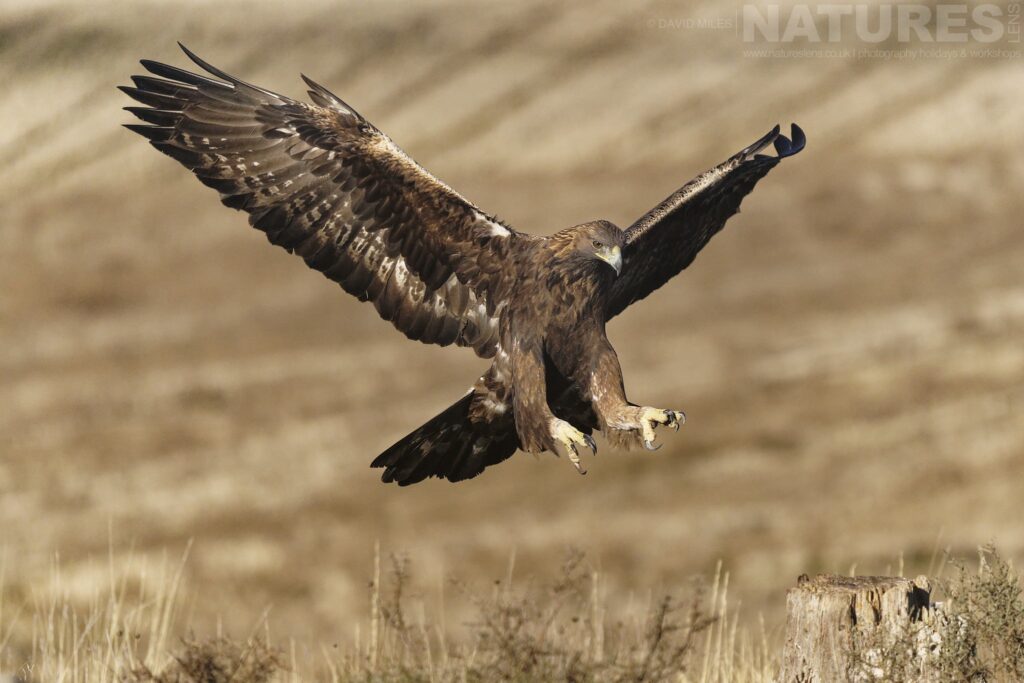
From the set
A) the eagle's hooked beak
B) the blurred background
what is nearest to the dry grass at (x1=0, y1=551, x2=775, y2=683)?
the eagle's hooked beak

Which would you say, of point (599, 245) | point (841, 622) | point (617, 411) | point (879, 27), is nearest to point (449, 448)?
point (617, 411)

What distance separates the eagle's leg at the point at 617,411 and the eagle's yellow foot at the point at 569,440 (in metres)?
0.22

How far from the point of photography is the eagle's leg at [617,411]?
608 cm

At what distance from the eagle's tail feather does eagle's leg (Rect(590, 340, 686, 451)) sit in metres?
0.62

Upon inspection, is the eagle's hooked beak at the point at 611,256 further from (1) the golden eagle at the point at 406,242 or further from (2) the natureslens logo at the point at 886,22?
(2) the natureslens logo at the point at 886,22

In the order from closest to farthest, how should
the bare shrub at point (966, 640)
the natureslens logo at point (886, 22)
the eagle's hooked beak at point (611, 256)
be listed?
the bare shrub at point (966, 640)
the eagle's hooked beak at point (611, 256)
the natureslens logo at point (886, 22)

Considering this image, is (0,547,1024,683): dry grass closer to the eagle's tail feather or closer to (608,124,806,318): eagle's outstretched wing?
the eagle's tail feather

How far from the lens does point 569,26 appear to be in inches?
1526

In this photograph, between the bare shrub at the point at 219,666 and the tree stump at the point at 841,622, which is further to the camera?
the tree stump at the point at 841,622

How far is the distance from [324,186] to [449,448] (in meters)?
1.31

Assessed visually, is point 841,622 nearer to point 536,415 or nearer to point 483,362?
point 536,415

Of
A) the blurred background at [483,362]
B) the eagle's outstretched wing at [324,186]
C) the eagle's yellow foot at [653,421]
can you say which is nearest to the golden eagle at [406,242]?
the eagle's outstretched wing at [324,186]

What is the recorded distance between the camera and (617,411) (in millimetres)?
6215

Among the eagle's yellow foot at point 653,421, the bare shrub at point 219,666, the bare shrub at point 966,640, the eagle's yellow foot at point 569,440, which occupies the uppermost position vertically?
the eagle's yellow foot at point 653,421
